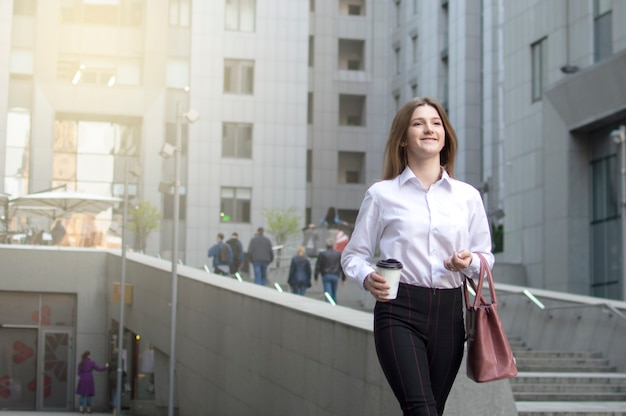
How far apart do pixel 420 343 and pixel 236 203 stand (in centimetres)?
5195

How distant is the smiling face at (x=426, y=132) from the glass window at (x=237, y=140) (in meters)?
51.9

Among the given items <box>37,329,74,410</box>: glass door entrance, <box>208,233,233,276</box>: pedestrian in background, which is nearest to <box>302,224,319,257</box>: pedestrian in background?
<box>208,233,233,276</box>: pedestrian in background

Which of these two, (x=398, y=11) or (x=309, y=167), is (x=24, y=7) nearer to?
(x=309, y=167)

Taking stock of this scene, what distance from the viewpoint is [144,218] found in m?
50.3

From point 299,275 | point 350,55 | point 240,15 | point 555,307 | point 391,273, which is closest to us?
point 391,273

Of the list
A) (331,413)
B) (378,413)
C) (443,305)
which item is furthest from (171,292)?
(443,305)

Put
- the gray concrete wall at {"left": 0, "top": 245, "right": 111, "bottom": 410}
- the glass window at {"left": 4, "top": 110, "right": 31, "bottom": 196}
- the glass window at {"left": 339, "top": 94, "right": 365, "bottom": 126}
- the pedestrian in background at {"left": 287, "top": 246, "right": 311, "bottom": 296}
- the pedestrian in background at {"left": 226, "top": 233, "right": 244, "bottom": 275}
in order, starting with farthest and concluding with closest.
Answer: the glass window at {"left": 339, "top": 94, "right": 365, "bottom": 126} < the glass window at {"left": 4, "top": 110, "right": 31, "bottom": 196} < the gray concrete wall at {"left": 0, "top": 245, "right": 111, "bottom": 410} < the pedestrian in background at {"left": 226, "top": 233, "right": 244, "bottom": 275} < the pedestrian in background at {"left": 287, "top": 246, "right": 311, "bottom": 296}

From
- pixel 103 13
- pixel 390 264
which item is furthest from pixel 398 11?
pixel 390 264

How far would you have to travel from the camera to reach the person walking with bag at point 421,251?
15.2 ft

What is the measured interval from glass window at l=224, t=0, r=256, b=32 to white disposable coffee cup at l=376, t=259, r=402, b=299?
5331 centimetres

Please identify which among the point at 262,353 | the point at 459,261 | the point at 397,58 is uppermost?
the point at 397,58

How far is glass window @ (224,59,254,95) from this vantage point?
56.8 metres

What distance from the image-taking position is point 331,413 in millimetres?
10562

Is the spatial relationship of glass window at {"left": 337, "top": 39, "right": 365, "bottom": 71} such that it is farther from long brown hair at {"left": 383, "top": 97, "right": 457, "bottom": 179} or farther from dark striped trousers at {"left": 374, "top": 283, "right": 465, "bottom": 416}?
dark striped trousers at {"left": 374, "top": 283, "right": 465, "bottom": 416}
